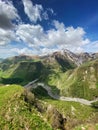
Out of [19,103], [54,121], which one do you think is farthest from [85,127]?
[54,121]

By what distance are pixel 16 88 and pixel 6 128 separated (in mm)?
24537

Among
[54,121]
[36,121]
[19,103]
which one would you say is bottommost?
[54,121]

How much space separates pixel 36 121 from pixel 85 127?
23035mm

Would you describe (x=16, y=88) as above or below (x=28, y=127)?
above

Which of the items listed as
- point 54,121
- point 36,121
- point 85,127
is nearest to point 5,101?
point 36,121

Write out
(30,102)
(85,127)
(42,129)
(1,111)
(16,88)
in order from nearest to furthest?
(85,127) < (42,129) < (1,111) < (30,102) < (16,88)

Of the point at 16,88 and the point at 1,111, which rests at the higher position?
the point at 16,88

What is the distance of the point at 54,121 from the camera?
7738 cm

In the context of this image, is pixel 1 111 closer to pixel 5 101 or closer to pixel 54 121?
pixel 5 101

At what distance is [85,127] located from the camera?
137 feet

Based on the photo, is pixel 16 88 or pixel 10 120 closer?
pixel 10 120

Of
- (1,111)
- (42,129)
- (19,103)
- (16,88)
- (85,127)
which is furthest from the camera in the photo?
(16,88)

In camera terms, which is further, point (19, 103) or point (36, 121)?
point (19, 103)

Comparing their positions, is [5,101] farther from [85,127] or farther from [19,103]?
[85,127]
